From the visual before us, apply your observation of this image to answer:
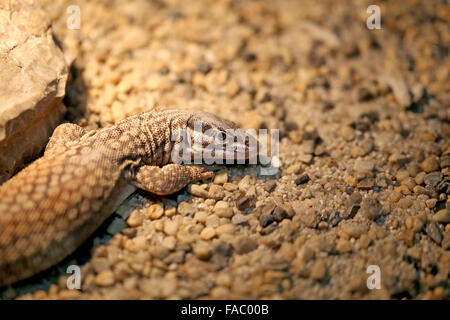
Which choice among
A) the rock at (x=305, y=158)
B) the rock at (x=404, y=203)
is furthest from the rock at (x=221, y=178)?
the rock at (x=404, y=203)

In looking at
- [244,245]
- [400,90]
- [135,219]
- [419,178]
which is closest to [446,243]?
[419,178]

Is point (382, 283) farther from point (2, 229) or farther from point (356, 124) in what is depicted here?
point (2, 229)

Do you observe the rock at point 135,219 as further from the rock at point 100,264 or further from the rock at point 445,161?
the rock at point 445,161

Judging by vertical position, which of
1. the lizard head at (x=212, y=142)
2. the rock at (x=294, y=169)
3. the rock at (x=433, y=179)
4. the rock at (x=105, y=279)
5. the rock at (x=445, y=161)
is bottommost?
the rock at (x=105, y=279)

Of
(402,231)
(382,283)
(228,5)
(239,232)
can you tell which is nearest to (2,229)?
(239,232)

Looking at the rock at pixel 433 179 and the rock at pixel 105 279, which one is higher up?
the rock at pixel 433 179

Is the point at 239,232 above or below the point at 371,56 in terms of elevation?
below

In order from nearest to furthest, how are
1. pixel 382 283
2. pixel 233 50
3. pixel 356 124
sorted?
pixel 382 283 → pixel 356 124 → pixel 233 50

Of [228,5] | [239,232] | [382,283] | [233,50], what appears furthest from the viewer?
[228,5]
